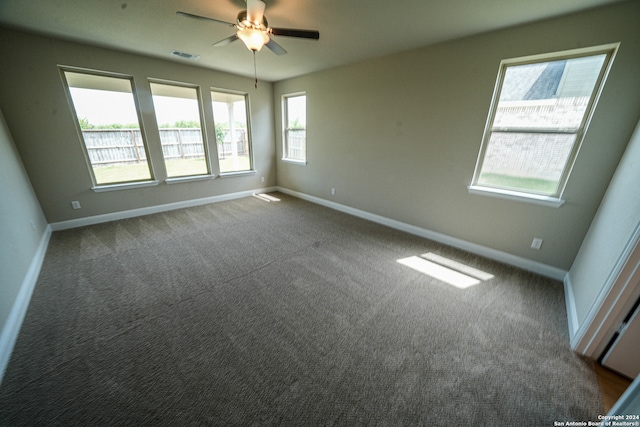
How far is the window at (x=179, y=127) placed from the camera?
385cm

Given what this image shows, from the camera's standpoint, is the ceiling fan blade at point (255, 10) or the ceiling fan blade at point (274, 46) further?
the ceiling fan blade at point (274, 46)

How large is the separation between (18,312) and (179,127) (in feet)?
10.9

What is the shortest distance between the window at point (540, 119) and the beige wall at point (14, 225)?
458cm

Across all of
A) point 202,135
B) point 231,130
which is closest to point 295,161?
point 231,130

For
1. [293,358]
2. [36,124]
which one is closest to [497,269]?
[293,358]

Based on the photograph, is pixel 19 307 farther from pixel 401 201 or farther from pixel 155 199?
pixel 401 201

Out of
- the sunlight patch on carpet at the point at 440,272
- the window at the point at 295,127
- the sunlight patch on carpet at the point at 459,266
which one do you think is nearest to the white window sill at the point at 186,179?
the window at the point at 295,127

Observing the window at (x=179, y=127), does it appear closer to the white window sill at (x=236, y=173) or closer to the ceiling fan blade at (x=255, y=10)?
the white window sill at (x=236, y=173)

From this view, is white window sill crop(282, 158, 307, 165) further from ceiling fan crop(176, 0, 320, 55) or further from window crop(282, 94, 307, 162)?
ceiling fan crop(176, 0, 320, 55)

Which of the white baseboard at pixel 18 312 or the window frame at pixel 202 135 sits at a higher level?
the window frame at pixel 202 135

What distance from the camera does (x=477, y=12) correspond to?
202 centimetres

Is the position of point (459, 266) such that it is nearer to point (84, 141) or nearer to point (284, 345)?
point (284, 345)

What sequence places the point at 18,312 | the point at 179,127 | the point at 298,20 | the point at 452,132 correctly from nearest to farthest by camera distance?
the point at 18,312
the point at 298,20
the point at 452,132
the point at 179,127

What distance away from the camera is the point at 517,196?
2.47 m
